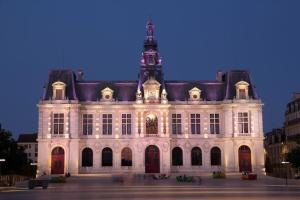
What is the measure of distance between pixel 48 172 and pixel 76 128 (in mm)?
6522

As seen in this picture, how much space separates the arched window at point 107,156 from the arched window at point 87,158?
1.55 meters

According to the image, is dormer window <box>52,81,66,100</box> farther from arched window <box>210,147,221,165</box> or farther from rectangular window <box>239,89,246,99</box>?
rectangular window <box>239,89,246,99</box>

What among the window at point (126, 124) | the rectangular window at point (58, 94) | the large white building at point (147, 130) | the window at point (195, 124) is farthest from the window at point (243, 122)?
the rectangular window at point (58, 94)

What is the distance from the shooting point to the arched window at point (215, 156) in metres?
69.9

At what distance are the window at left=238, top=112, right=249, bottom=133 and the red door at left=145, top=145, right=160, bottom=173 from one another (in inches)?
439

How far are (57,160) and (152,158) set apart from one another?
39.7ft

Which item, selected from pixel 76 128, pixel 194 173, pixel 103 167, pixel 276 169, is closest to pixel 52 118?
pixel 76 128

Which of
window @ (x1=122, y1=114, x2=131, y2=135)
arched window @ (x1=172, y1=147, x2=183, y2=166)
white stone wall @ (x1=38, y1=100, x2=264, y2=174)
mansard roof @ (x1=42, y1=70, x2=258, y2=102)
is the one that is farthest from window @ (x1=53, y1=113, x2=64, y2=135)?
arched window @ (x1=172, y1=147, x2=183, y2=166)

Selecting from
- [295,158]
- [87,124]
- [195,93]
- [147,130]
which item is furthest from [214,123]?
[295,158]

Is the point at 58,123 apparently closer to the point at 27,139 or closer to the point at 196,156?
the point at 196,156

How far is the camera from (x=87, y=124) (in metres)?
69.6

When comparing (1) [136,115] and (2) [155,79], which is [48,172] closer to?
(1) [136,115]

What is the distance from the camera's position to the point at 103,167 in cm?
6881

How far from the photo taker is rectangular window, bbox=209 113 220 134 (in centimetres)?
7012
